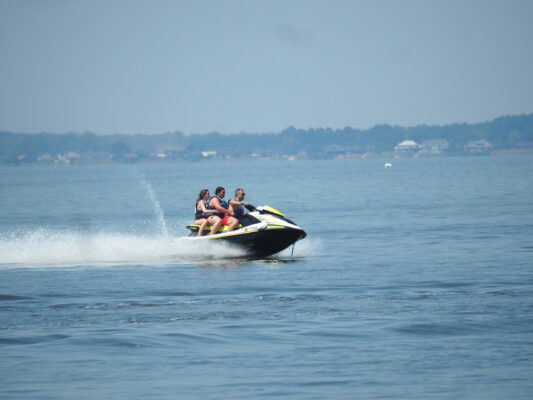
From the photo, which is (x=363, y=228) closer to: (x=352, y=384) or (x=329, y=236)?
(x=329, y=236)

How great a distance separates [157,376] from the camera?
1177 centimetres

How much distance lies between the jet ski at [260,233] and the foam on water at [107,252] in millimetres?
A: 263

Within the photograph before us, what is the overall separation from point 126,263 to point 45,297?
17.8ft

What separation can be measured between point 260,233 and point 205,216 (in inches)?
56.4

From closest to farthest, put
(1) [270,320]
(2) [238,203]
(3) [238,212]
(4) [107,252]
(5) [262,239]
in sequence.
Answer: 1. (1) [270,320]
2. (2) [238,203]
3. (5) [262,239]
4. (3) [238,212]
5. (4) [107,252]

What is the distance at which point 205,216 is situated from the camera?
2256cm

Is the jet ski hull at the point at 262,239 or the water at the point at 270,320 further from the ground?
the jet ski hull at the point at 262,239

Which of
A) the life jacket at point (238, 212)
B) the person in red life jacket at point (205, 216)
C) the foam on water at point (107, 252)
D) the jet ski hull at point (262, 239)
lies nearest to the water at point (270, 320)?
the foam on water at point (107, 252)

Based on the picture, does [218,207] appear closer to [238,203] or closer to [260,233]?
[238,203]

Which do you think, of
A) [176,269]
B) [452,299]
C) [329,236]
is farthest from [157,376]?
[329,236]

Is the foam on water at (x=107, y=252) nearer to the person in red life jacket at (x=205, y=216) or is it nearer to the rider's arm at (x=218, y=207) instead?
the person in red life jacket at (x=205, y=216)

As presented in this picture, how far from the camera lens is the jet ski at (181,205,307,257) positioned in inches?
866

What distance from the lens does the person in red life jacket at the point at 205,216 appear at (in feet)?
73.4

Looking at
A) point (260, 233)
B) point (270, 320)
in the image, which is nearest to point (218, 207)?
point (260, 233)
